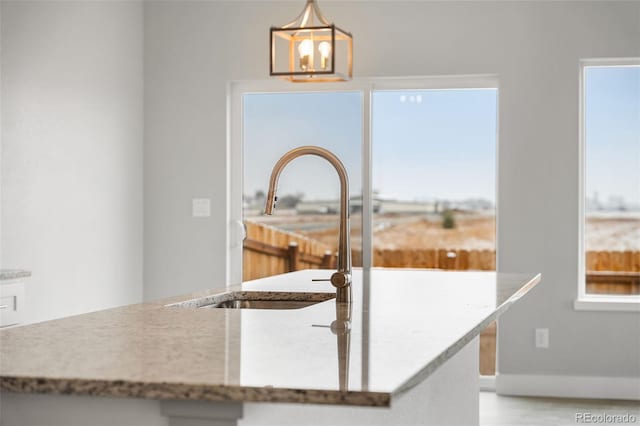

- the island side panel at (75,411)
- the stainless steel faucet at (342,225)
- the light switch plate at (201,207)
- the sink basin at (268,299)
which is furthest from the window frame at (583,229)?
the island side panel at (75,411)

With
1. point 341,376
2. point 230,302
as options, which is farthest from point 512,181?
point 341,376

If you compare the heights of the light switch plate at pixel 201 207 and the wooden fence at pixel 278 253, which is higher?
the light switch plate at pixel 201 207

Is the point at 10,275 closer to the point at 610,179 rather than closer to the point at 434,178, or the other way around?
the point at 434,178

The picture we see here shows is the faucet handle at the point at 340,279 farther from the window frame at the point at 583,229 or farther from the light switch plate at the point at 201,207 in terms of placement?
the light switch plate at the point at 201,207

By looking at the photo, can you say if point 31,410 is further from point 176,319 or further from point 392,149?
point 392,149

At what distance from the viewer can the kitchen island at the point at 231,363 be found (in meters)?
1.25

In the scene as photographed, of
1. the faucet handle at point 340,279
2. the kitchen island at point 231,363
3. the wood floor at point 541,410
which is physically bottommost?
the wood floor at point 541,410

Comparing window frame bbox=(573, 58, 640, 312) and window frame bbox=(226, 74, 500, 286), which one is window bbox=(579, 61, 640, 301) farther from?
window frame bbox=(226, 74, 500, 286)

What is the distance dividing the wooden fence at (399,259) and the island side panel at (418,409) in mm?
2107

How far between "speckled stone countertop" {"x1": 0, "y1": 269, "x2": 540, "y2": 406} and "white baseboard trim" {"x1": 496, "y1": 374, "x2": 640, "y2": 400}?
2.97 m

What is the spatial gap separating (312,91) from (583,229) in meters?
1.93

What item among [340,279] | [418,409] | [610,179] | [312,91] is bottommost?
[418,409]

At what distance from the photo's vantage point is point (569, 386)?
5230mm

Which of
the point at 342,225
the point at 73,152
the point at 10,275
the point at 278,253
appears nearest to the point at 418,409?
the point at 342,225
